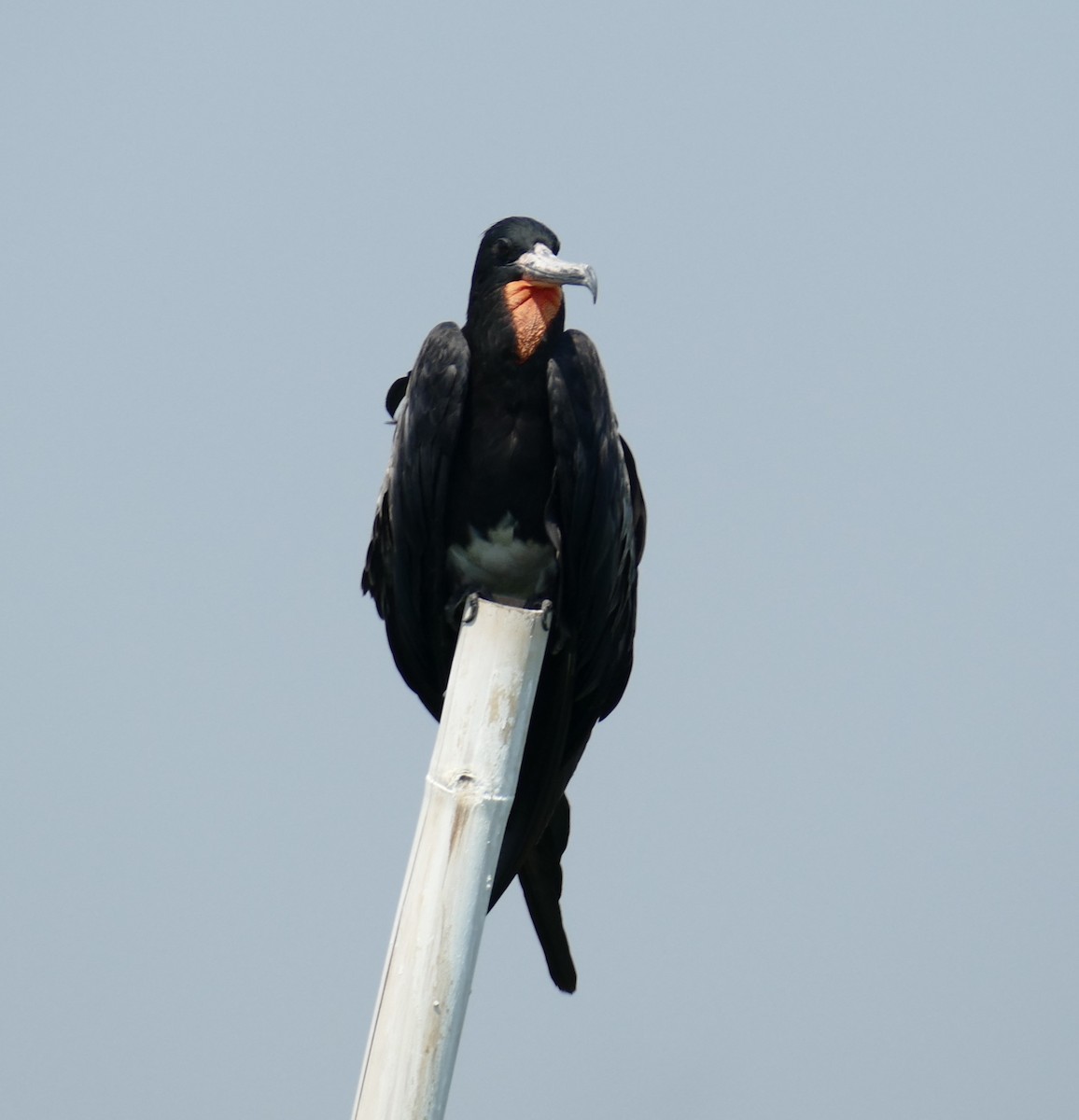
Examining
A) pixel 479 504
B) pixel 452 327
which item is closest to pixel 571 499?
pixel 479 504

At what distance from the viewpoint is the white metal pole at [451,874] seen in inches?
181

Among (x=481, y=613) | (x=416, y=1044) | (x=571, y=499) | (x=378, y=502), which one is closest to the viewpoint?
(x=416, y=1044)

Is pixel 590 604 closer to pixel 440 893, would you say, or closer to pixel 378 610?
pixel 378 610

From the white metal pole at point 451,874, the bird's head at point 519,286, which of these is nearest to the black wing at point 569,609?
the bird's head at point 519,286

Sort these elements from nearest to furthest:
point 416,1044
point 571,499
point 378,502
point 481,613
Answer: point 416,1044, point 481,613, point 571,499, point 378,502

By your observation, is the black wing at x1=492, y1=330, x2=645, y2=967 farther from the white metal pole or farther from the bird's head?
the white metal pole

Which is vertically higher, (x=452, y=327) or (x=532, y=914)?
(x=452, y=327)

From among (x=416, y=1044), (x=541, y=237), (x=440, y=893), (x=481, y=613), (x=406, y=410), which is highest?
(x=541, y=237)

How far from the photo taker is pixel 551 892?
19.8 ft

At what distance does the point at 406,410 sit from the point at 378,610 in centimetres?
79

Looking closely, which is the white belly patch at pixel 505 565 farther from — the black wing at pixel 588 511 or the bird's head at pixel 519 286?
the bird's head at pixel 519 286

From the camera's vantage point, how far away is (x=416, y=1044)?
461 centimetres

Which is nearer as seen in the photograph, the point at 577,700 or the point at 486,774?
the point at 486,774

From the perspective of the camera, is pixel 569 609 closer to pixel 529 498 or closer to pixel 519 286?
pixel 529 498
